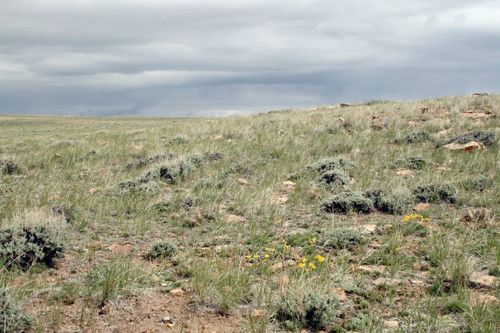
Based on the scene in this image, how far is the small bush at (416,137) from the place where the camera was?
14.2 metres

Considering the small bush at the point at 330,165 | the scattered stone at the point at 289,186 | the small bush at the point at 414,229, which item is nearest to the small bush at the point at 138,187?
the scattered stone at the point at 289,186

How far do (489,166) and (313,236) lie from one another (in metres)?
5.65

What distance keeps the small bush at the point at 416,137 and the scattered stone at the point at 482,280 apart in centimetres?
952

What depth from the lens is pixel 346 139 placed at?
14930mm

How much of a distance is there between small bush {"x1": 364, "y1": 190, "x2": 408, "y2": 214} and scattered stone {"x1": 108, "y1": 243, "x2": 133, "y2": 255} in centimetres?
413

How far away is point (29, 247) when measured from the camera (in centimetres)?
561

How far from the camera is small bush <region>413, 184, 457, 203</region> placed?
8.35 m

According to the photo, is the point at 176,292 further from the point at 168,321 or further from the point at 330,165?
the point at 330,165

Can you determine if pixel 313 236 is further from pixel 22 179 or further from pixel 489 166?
pixel 22 179

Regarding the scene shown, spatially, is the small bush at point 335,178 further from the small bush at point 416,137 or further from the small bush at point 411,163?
the small bush at point 416,137

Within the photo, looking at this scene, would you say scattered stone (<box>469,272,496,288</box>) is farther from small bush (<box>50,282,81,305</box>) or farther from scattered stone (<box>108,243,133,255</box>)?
scattered stone (<box>108,243,133,255</box>)

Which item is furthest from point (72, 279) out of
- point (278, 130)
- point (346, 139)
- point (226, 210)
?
point (278, 130)

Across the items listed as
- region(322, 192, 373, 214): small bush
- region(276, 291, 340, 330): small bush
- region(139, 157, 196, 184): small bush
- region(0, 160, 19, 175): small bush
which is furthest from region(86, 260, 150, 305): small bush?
region(0, 160, 19, 175): small bush

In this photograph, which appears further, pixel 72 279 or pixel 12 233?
pixel 12 233
